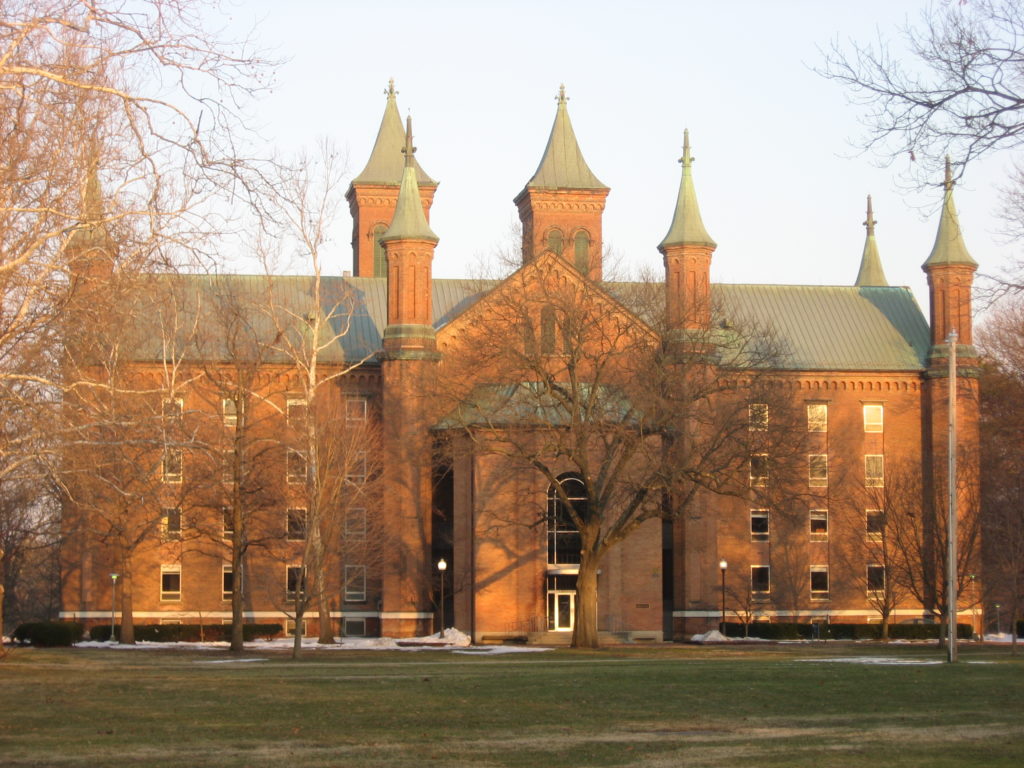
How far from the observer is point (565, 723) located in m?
21.0

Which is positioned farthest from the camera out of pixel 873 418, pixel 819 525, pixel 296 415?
pixel 873 418

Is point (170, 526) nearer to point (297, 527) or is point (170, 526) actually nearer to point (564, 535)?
point (297, 527)

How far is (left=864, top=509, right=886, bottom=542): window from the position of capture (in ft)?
220

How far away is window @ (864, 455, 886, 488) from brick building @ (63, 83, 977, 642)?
0.15 meters

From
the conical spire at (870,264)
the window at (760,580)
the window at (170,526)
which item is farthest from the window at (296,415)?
the conical spire at (870,264)

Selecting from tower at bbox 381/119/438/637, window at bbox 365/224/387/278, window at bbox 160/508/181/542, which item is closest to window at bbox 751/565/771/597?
tower at bbox 381/119/438/637

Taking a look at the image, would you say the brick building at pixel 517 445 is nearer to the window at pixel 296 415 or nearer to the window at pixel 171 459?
the window at pixel 296 415

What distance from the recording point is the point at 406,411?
6366cm

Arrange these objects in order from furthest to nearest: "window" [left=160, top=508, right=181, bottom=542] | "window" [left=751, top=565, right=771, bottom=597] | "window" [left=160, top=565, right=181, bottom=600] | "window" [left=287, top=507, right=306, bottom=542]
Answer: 1. "window" [left=751, top=565, right=771, bottom=597]
2. "window" [left=160, top=565, right=181, bottom=600]
3. "window" [left=287, top=507, right=306, bottom=542]
4. "window" [left=160, top=508, right=181, bottom=542]

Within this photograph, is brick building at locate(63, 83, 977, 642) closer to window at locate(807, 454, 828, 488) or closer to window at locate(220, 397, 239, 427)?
window at locate(807, 454, 828, 488)

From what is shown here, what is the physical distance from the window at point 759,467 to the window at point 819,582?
2197 centimetres

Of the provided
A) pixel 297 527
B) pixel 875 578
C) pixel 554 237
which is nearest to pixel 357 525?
pixel 297 527

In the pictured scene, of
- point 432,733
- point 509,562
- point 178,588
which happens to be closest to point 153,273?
point 432,733

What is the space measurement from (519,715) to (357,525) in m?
37.5
